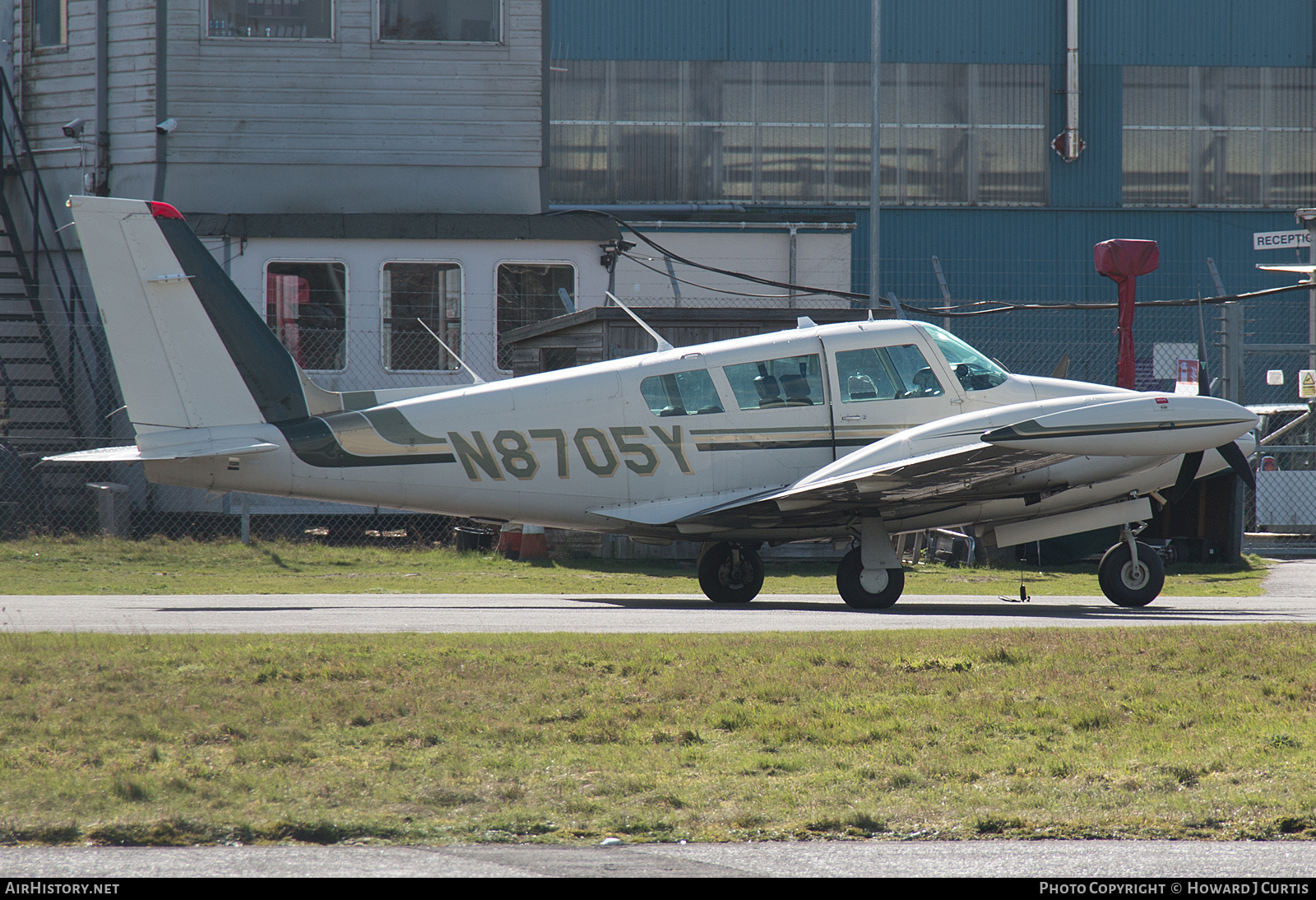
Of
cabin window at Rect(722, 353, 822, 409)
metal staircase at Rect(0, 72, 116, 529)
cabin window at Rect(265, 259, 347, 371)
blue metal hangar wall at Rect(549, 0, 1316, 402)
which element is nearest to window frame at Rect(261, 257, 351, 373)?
cabin window at Rect(265, 259, 347, 371)

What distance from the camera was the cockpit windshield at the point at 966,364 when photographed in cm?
1235

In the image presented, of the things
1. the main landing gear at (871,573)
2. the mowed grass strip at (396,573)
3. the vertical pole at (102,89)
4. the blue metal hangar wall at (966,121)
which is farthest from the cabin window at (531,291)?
the blue metal hangar wall at (966,121)

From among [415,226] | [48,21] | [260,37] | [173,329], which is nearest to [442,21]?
[260,37]

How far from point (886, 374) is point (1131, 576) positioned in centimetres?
297

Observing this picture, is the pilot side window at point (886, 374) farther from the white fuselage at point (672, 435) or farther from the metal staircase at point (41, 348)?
the metal staircase at point (41, 348)

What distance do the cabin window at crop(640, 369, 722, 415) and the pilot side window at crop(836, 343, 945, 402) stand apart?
1.23 meters

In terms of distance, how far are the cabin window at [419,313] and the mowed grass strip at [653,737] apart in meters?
13.6

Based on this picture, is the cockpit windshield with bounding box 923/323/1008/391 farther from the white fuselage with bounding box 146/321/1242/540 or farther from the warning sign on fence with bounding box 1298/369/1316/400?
the warning sign on fence with bounding box 1298/369/1316/400

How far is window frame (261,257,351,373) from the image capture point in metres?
21.2

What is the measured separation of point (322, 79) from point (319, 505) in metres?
7.85

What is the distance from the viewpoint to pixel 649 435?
12.2m

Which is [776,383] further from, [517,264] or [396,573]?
[517,264]

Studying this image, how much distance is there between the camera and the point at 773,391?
1227 cm

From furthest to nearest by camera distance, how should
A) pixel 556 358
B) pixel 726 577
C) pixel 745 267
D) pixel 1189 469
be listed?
pixel 745 267 → pixel 556 358 → pixel 726 577 → pixel 1189 469
